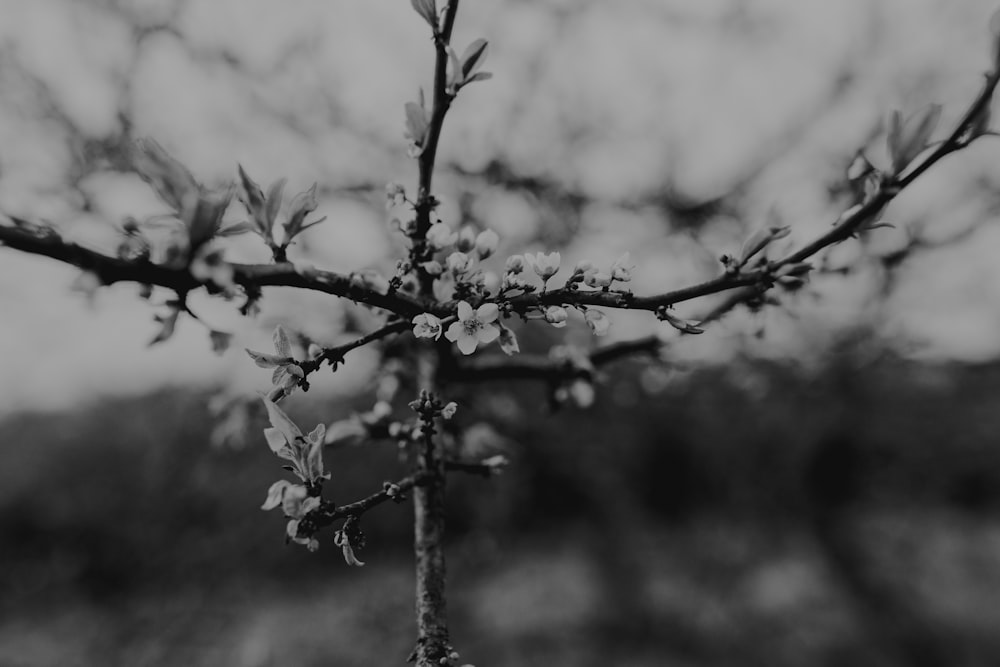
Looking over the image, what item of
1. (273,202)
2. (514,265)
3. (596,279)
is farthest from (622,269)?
(273,202)

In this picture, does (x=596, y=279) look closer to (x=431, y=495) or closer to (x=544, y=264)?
(x=544, y=264)

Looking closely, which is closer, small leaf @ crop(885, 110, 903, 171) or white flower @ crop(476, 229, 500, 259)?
small leaf @ crop(885, 110, 903, 171)

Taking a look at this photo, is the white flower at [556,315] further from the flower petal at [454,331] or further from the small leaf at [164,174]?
the small leaf at [164,174]

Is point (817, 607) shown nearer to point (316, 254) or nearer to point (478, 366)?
point (316, 254)

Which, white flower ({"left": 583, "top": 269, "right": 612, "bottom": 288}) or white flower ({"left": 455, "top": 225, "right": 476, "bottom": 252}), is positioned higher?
white flower ({"left": 455, "top": 225, "right": 476, "bottom": 252})

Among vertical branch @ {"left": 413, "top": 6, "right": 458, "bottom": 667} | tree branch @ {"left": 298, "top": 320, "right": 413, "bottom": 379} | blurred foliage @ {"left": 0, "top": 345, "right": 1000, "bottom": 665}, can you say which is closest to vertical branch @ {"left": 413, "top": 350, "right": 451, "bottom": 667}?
vertical branch @ {"left": 413, "top": 6, "right": 458, "bottom": 667}

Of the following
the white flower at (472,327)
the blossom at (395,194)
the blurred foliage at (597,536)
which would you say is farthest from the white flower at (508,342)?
the blurred foliage at (597,536)

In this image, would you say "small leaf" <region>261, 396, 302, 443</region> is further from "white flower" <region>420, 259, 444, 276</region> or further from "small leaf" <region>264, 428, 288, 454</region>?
"white flower" <region>420, 259, 444, 276</region>
